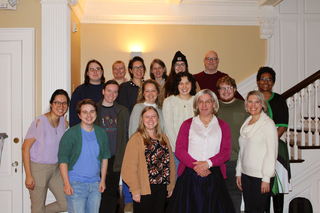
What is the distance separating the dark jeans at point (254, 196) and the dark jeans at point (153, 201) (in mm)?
782

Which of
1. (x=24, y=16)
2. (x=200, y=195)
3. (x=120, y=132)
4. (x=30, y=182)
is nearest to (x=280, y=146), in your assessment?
(x=200, y=195)

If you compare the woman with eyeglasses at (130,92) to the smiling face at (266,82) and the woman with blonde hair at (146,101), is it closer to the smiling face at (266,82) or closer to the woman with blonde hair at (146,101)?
the woman with blonde hair at (146,101)

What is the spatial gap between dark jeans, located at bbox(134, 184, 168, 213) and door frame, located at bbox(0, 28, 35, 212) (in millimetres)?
1826

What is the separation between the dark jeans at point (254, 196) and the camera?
7.36 feet

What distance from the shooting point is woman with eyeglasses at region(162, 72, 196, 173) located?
96.4 inches

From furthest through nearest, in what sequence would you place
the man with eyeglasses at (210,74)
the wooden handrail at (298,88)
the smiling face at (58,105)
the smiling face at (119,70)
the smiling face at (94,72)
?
1. the wooden handrail at (298,88)
2. the smiling face at (119,70)
3. the man with eyeglasses at (210,74)
4. the smiling face at (94,72)
5. the smiling face at (58,105)

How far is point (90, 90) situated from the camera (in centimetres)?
286

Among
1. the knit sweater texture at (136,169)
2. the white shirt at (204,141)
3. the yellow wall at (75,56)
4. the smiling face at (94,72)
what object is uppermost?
the yellow wall at (75,56)

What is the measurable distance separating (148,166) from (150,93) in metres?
0.76

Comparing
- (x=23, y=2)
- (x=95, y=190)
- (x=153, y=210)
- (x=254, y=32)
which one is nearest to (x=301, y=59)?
(x=254, y=32)

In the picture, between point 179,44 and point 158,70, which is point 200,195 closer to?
point 158,70

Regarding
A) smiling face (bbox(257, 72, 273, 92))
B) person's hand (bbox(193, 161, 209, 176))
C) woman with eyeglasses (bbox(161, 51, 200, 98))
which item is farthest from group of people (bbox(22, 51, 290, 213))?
smiling face (bbox(257, 72, 273, 92))

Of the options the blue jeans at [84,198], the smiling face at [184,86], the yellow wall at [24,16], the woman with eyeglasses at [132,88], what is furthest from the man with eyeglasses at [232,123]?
the yellow wall at [24,16]

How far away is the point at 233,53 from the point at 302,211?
2.77 m
